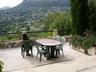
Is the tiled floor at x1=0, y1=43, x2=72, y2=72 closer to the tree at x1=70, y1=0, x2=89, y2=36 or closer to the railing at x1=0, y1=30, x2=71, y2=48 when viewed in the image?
the railing at x1=0, y1=30, x2=71, y2=48

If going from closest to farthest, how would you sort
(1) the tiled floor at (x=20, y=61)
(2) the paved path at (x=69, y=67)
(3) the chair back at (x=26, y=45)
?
(2) the paved path at (x=69, y=67), (1) the tiled floor at (x=20, y=61), (3) the chair back at (x=26, y=45)

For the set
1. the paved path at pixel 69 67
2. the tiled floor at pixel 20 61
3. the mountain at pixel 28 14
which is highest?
the mountain at pixel 28 14

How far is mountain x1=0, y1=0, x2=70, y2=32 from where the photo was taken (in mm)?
12587

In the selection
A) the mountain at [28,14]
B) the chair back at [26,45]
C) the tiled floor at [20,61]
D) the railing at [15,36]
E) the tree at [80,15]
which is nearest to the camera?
the tiled floor at [20,61]

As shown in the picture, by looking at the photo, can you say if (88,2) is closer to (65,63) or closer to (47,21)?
(65,63)

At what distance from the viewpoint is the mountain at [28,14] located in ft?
41.3

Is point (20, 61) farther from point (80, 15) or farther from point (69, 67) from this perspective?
point (80, 15)

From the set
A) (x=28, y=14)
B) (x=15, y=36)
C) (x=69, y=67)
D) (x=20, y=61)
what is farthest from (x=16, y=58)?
(x=28, y=14)

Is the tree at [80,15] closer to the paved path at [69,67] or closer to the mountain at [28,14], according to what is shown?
the paved path at [69,67]

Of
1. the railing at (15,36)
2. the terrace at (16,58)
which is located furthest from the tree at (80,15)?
the railing at (15,36)

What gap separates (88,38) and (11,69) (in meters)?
3.26

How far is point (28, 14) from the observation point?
1614 cm

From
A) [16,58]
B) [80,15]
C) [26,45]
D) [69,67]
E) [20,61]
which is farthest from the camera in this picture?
[80,15]

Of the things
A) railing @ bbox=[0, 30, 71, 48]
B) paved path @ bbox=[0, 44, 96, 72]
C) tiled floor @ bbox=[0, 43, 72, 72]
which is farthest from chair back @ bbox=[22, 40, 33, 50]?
railing @ bbox=[0, 30, 71, 48]
